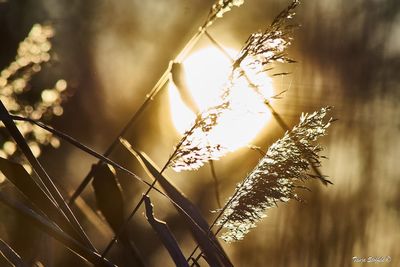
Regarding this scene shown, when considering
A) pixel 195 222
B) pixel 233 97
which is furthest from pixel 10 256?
pixel 233 97

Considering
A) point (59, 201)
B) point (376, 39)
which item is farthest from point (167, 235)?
point (376, 39)

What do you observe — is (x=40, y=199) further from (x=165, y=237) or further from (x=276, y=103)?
(x=276, y=103)

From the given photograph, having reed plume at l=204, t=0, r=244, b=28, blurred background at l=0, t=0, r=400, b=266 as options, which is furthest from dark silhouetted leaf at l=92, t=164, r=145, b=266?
blurred background at l=0, t=0, r=400, b=266

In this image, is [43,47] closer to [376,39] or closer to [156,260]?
[156,260]

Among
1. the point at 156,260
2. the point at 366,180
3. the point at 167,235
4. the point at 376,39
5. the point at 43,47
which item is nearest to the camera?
the point at 167,235

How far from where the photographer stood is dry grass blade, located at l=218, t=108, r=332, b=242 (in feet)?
5.49

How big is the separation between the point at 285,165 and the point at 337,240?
2.50 metres

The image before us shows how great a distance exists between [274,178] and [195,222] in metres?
0.28

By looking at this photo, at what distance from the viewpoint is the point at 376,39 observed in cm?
540

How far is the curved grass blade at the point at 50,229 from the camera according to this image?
1277 mm

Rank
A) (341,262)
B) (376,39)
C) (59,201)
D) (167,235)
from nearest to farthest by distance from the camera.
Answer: (59,201) < (167,235) < (341,262) < (376,39)

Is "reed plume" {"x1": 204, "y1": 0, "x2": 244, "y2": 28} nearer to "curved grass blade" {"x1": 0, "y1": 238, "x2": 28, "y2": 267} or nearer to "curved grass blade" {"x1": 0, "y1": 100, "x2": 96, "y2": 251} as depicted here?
"curved grass blade" {"x1": 0, "y1": 100, "x2": 96, "y2": 251}

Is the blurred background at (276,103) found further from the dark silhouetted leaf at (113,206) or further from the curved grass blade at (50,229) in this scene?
the curved grass blade at (50,229)

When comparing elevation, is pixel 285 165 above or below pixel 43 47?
below
